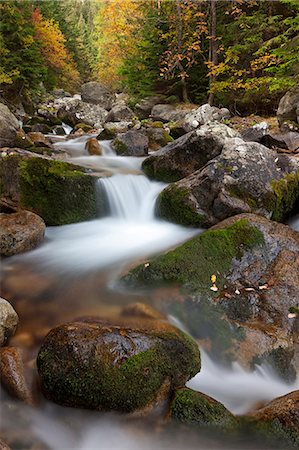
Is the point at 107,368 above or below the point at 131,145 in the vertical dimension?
below

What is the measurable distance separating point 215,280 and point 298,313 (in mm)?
919

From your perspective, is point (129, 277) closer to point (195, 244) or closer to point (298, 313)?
point (195, 244)

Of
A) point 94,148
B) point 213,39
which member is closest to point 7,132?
point 94,148

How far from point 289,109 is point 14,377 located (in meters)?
11.0

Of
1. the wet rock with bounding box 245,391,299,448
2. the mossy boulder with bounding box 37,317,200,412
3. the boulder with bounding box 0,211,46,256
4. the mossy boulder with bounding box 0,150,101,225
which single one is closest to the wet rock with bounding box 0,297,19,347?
the mossy boulder with bounding box 37,317,200,412

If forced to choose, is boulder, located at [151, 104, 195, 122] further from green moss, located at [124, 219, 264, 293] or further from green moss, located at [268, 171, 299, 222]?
green moss, located at [124, 219, 264, 293]

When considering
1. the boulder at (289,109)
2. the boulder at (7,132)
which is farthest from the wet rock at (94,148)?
the boulder at (289,109)

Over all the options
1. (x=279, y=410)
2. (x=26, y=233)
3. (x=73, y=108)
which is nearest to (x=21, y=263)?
(x=26, y=233)

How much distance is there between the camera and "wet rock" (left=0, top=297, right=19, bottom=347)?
9.87 ft

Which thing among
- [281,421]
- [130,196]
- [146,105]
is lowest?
[281,421]

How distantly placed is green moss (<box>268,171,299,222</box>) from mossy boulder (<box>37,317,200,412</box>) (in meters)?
3.40

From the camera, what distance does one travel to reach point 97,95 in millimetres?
28266

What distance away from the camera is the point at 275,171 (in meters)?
5.73

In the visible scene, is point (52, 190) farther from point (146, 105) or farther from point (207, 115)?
point (146, 105)
